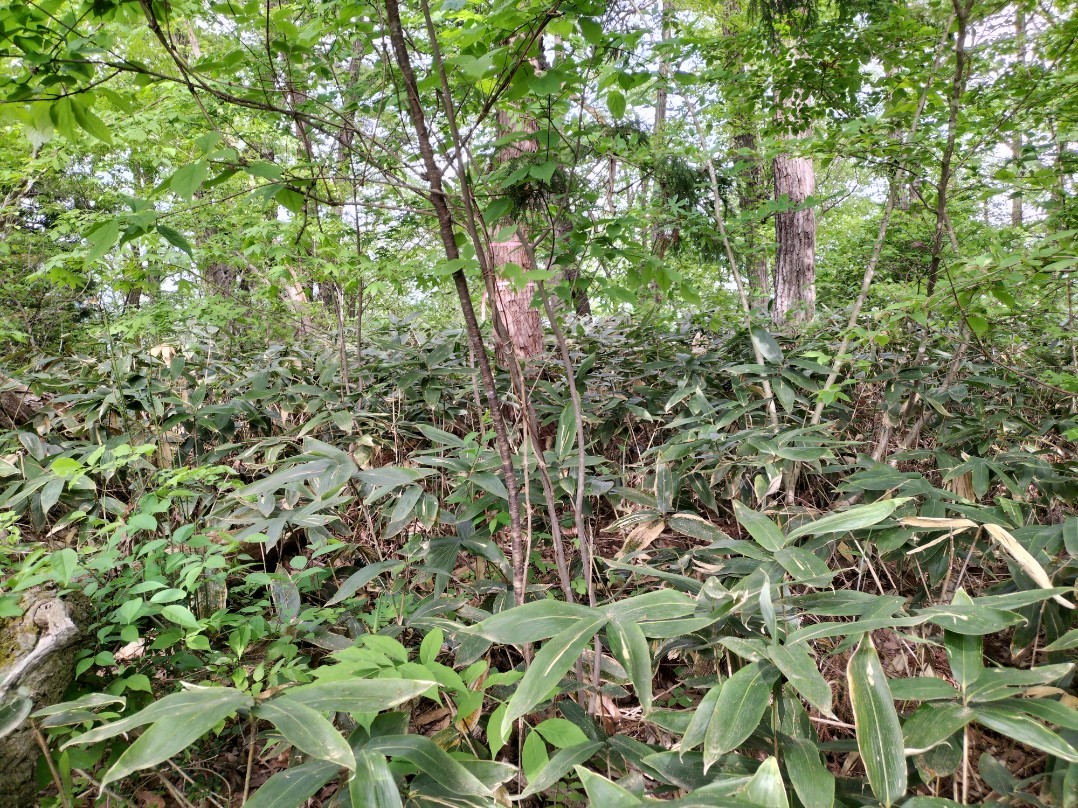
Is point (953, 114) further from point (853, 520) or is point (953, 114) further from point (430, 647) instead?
point (430, 647)

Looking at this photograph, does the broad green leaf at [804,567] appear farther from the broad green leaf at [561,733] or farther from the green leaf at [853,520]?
the broad green leaf at [561,733]

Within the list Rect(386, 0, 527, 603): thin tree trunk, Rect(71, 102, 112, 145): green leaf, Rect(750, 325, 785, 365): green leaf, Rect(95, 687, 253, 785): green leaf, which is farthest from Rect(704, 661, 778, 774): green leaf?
Rect(750, 325, 785, 365): green leaf

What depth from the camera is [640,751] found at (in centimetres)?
104

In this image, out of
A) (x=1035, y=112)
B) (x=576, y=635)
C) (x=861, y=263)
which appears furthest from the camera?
(x=861, y=263)

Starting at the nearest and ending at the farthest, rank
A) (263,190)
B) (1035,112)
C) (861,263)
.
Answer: (263,190) → (1035,112) → (861,263)

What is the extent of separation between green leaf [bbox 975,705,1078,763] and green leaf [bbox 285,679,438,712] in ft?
2.74

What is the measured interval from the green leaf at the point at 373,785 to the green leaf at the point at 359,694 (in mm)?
88

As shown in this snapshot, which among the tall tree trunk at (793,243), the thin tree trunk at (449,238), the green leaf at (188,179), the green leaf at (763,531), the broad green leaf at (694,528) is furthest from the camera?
the tall tree trunk at (793,243)

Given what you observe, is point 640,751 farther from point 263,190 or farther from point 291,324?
point 291,324

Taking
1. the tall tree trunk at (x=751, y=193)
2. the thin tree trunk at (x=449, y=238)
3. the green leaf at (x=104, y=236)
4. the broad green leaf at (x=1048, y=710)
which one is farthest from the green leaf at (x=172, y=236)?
the tall tree trunk at (x=751, y=193)

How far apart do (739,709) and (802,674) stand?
108 millimetres

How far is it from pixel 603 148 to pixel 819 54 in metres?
1.71

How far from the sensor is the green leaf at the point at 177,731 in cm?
69

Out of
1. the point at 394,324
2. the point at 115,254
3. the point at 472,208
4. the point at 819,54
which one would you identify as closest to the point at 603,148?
the point at 472,208
